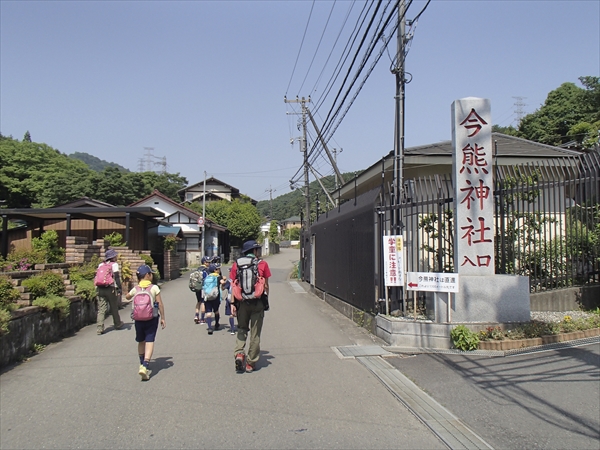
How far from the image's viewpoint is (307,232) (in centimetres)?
2259

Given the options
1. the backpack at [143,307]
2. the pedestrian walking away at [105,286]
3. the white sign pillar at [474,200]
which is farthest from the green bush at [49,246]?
the white sign pillar at [474,200]

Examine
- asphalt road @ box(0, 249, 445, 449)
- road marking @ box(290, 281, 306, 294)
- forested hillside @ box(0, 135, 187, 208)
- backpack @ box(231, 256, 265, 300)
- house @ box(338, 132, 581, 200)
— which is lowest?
road marking @ box(290, 281, 306, 294)

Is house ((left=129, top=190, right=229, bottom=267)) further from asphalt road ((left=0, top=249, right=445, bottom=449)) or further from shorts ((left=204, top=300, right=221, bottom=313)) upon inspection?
asphalt road ((left=0, top=249, right=445, bottom=449))

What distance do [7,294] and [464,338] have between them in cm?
732

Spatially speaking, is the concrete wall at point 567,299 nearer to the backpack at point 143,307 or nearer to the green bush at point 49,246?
the backpack at point 143,307

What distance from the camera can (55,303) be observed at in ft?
30.4

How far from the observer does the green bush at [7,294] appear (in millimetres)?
7758

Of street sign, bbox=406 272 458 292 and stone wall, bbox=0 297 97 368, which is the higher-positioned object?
street sign, bbox=406 272 458 292

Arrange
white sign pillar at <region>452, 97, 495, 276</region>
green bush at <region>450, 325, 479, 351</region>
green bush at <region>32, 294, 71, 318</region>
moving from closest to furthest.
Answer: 1. green bush at <region>450, 325, 479, 351</region>
2. white sign pillar at <region>452, 97, 495, 276</region>
3. green bush at <region>32, 294, 71, 318</region>

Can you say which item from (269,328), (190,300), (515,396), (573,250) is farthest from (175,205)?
(515,396)

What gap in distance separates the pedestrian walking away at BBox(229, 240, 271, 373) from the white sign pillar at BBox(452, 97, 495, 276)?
3.51 meters

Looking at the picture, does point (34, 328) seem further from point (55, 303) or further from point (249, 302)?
point (249, 302)

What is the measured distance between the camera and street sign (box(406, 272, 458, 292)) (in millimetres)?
7934

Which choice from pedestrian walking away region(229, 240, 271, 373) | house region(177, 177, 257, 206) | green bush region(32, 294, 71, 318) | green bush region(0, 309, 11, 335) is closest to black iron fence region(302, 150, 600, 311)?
pedestrian walking away region(229, 240, 271, 373)
